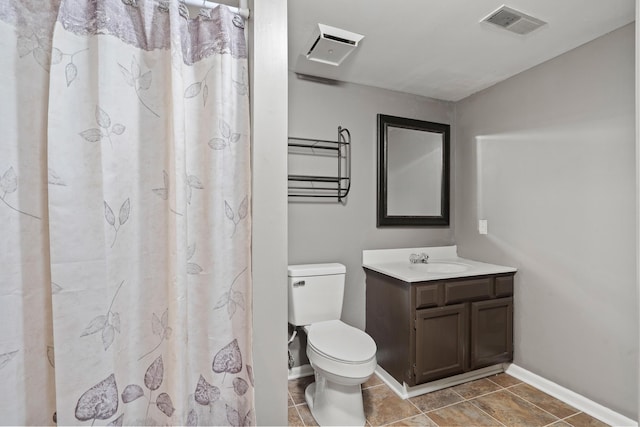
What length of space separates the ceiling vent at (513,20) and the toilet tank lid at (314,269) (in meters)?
1.73

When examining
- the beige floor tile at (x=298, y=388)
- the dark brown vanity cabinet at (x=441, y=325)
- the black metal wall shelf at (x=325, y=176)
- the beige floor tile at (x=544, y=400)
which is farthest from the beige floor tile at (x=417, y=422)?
the black metal wall shelf at (x=325, y=176)

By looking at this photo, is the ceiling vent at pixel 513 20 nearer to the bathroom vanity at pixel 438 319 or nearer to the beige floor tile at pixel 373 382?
the bathroom vanity at pixel 438 319

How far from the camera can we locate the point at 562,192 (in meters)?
2.06

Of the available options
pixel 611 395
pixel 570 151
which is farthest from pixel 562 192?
pixel 611 395

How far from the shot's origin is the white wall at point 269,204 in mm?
1143

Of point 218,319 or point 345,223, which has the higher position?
point 345,223

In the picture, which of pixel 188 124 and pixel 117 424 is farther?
pixel 188 124

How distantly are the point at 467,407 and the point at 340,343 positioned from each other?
929mm

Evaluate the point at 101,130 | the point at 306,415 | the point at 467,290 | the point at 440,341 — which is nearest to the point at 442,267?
the point at 467,290

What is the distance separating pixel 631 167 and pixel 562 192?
37 centimetres

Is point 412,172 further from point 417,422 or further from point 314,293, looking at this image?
point 417,422

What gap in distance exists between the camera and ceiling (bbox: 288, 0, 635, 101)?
162cm

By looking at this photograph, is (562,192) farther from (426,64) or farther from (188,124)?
(188,124)

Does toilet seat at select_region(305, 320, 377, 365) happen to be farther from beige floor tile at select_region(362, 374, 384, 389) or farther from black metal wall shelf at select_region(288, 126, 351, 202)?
black metal wall shelf at select_region(288, 126, 351, 202)
